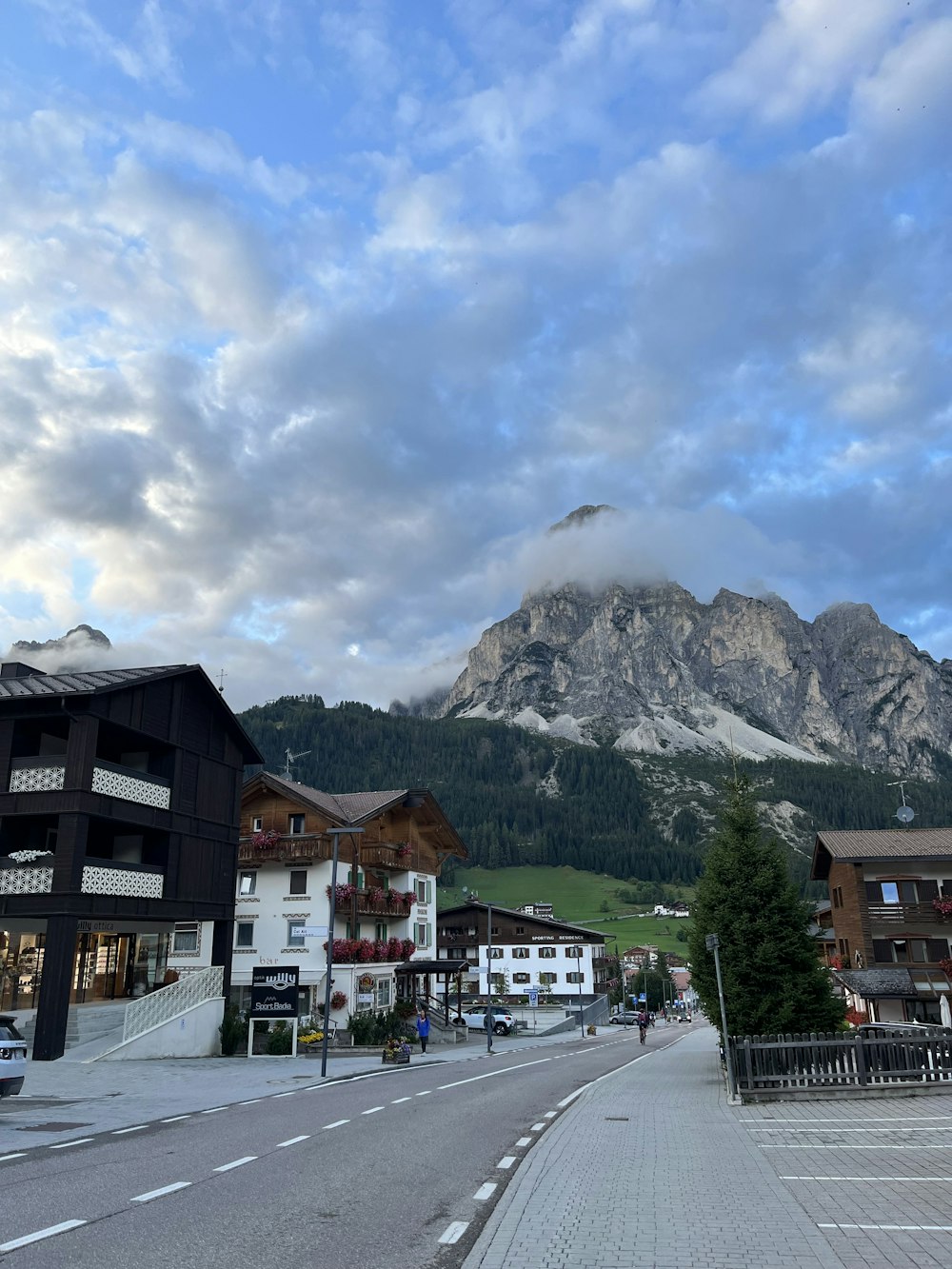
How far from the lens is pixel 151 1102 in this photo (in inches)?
835

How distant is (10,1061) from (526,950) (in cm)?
8648

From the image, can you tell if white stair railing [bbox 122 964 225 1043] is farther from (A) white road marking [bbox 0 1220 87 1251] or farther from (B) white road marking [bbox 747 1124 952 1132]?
(A) white road marking [bbox 0 1220 87 1251]

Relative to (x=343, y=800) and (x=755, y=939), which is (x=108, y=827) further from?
(x=755, y=939)

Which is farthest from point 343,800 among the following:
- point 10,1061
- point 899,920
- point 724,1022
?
point 10,1061

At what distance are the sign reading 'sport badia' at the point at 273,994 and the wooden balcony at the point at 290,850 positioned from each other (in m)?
13.7

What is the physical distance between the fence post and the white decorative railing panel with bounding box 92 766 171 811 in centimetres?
2583

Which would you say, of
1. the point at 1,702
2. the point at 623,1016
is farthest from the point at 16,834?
the point at 623,1016

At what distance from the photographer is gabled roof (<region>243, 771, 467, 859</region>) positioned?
49219 mm

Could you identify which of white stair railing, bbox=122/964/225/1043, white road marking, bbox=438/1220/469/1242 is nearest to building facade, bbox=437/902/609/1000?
white stair railing, bbox=122/964/225/1043

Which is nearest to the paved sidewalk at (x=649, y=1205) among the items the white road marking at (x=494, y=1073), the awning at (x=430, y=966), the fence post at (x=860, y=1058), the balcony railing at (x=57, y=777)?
the fence post at (x=860, y=1058)

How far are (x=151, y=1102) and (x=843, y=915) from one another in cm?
4976

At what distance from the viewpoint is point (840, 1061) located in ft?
67.6

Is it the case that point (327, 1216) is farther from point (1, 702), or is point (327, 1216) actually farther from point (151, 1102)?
point (1, 702)

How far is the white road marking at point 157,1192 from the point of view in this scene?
10.8 metres
